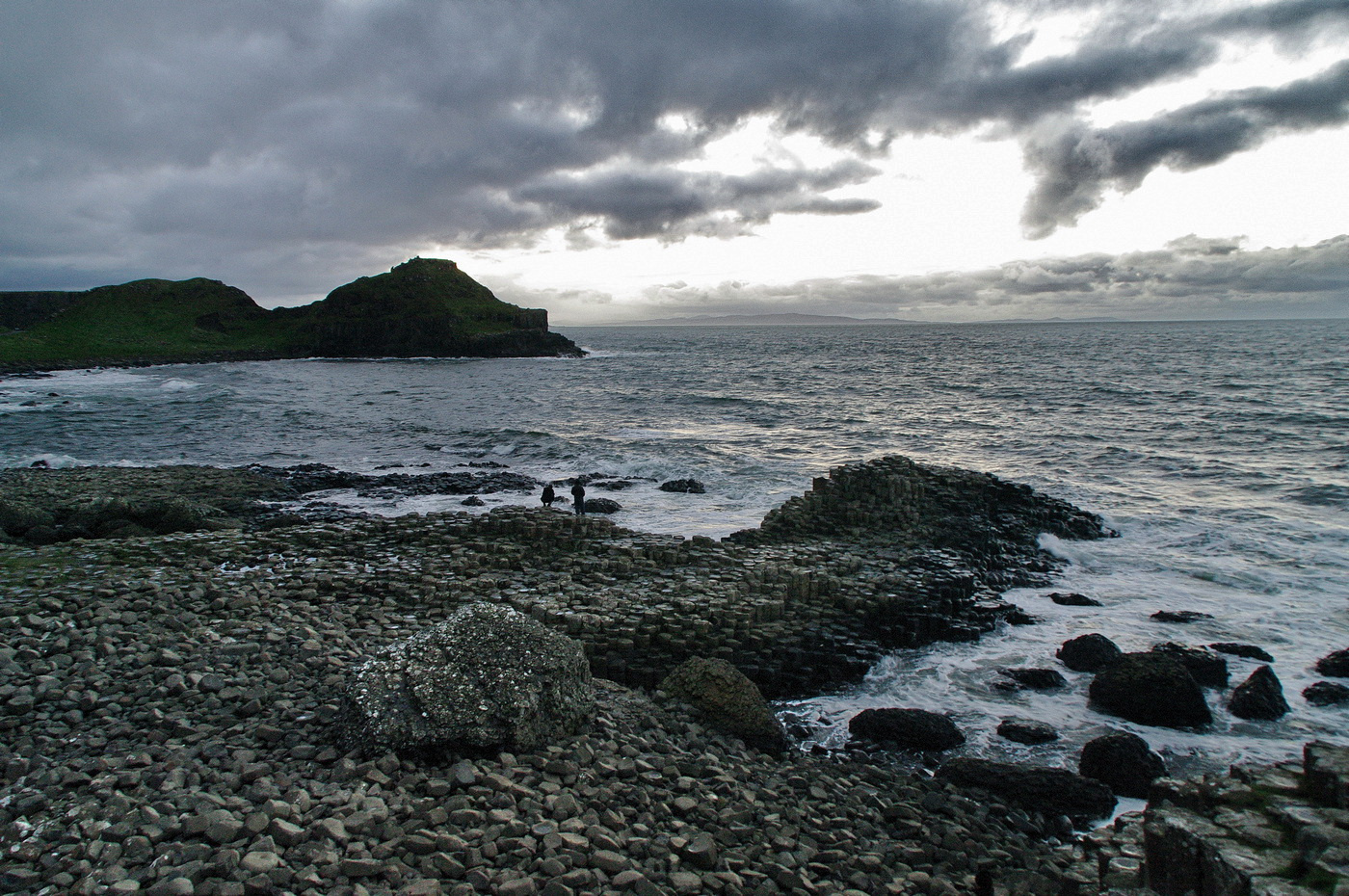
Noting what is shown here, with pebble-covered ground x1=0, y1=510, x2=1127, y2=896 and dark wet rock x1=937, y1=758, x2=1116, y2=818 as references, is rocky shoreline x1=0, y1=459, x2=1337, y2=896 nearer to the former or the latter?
pebble-covered ground x1=0, y1=510, x2=1127, y2=896

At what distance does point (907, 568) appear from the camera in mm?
18219

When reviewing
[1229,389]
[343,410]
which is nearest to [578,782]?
[343,410]

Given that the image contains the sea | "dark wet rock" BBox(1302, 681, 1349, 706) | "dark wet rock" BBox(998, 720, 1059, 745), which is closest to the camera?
"dark wet rock" BBox(998, 720, 1059, 745)

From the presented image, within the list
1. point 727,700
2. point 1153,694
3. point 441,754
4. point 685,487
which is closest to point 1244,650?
point 1153,694

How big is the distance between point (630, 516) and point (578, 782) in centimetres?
1746

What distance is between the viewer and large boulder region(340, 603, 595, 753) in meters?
7.96

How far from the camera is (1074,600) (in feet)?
58.9

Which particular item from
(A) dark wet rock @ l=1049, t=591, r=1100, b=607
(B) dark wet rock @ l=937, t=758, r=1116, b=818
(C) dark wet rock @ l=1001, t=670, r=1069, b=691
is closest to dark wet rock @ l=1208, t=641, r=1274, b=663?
(A) dark wet rock @ l=1049, t=591, r=1100, b=607

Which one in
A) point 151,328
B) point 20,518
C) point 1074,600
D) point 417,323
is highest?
point 151,328

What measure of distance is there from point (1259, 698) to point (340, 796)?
14817 millimetres

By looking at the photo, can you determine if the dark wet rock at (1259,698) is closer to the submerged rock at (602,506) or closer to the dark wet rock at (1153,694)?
the dark wet rock at (1153,694)

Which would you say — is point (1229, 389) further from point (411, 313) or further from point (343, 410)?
point (411, 313)

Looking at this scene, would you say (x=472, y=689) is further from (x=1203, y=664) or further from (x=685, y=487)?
(x=685, y=487)

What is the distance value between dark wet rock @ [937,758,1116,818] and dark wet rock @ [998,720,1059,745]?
1493 mm
